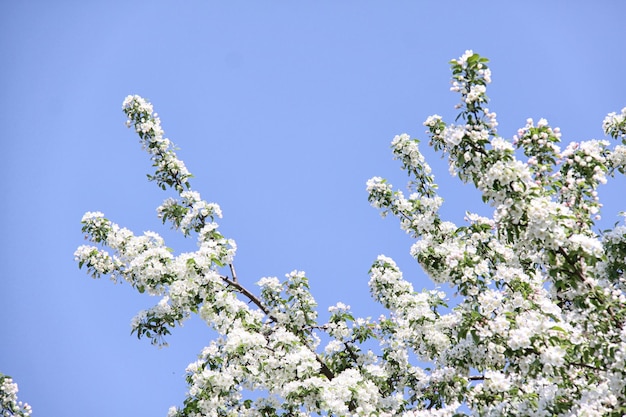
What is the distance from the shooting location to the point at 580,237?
5414 mm

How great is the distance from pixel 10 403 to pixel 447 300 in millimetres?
9198

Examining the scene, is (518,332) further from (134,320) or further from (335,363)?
(134,320)

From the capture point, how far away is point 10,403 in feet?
35.7

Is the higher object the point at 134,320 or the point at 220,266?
the point at 220,266

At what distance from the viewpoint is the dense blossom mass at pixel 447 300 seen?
5.67m

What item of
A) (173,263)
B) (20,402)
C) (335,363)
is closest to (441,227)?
(335,363)

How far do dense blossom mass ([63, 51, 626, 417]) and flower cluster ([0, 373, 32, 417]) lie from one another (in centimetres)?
350

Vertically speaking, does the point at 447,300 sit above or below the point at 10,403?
above

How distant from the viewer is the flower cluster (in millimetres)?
10859

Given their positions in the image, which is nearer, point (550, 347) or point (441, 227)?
point (550, 347)

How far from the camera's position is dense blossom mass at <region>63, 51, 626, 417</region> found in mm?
5668

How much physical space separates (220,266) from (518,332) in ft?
17.7

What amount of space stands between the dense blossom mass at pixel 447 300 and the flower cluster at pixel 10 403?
11.5ft

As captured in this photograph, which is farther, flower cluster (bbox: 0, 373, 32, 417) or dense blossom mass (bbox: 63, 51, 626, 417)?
flower cluster (bbox: 0, 373, 32, 417)
